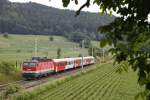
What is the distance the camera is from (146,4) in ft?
17.1

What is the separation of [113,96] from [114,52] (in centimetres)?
3196

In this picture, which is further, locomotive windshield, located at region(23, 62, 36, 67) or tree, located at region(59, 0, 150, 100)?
locomotive windshield, located at region(23, 62, 36, 67)

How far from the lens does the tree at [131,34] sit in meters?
5.15

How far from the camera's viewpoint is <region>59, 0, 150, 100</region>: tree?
16.9ft

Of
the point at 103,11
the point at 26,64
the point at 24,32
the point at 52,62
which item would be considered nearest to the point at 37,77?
the point at 26,64

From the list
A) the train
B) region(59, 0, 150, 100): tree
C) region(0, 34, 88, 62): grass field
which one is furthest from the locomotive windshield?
region(59, 0, 150, 100): tree

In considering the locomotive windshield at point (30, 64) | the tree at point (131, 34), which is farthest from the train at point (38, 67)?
the tree at point (131, 34)

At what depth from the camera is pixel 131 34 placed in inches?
215

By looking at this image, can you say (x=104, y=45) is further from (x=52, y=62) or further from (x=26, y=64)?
(x=52, y=62)

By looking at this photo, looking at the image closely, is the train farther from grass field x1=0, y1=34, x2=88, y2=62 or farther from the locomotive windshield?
grass field x1=0, y1=34, x2=88, y2=62

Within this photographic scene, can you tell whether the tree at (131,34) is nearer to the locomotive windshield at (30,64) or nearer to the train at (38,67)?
the train at (38,67)

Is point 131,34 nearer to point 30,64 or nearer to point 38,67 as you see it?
point 38,67

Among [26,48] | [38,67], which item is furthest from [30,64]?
[26,48]

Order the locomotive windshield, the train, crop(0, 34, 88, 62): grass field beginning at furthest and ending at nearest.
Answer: crop(0, 34, 88, 62): grass field → the locomotive windshield → the train
